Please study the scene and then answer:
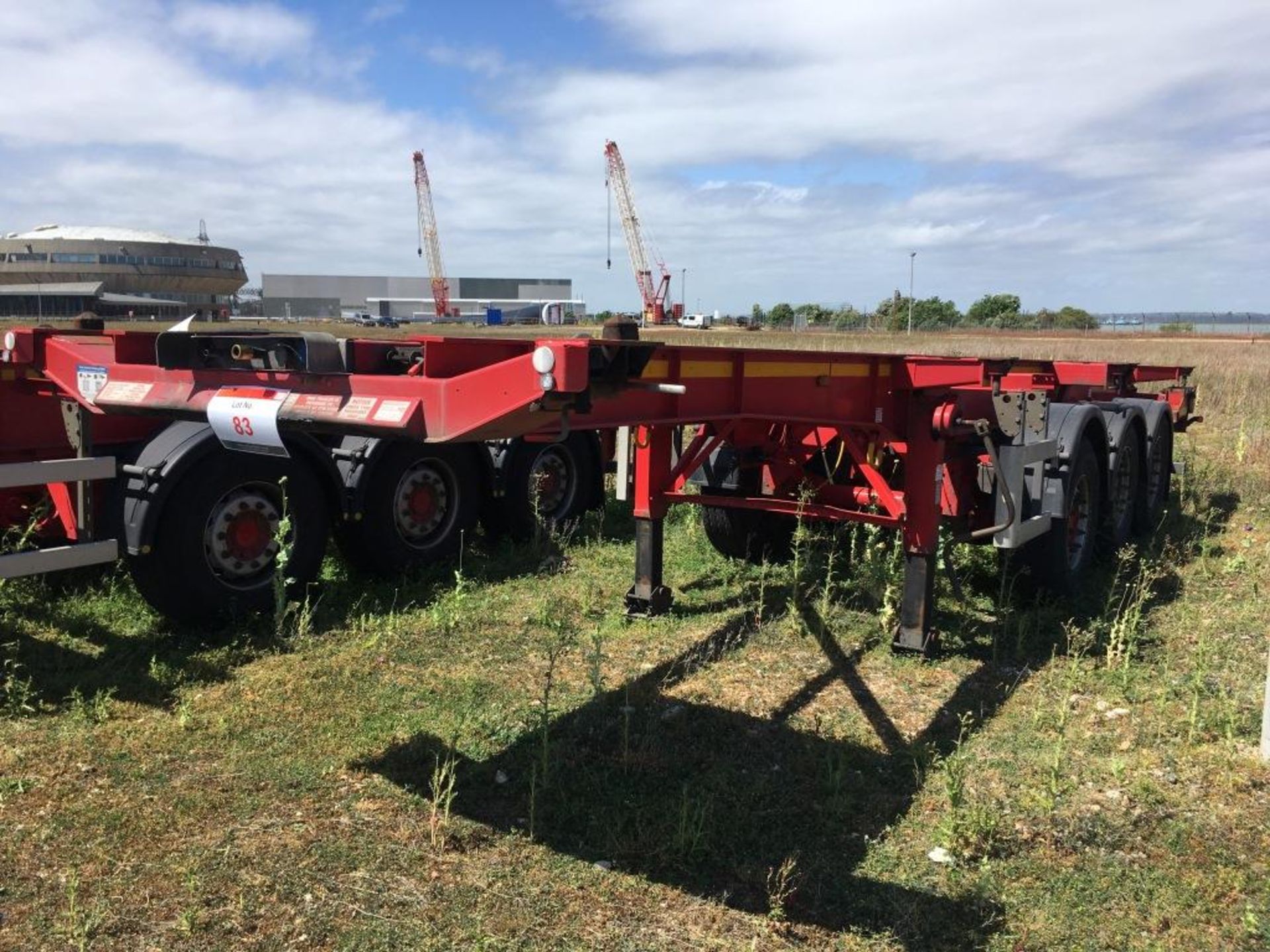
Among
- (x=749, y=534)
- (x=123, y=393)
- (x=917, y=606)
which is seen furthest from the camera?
(x=749, y=534)

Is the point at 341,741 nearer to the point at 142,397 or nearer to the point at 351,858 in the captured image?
the point at 351,858

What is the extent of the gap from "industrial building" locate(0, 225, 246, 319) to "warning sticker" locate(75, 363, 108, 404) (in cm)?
8670

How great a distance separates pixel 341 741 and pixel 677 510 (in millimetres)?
4587

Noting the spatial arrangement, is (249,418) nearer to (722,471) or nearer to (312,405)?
(312,405)

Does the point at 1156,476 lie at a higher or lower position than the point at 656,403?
lower

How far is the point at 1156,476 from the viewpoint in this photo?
8.10m

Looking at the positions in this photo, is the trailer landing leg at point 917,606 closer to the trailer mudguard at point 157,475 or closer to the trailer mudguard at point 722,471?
the trailer mudguard at point 722,471

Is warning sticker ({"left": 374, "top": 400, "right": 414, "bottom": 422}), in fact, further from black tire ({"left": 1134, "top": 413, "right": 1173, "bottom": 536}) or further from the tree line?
the tree line

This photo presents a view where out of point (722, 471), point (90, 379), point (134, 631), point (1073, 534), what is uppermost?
point (90, 379)

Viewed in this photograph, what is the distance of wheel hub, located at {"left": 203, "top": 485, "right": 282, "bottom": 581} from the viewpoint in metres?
5.09

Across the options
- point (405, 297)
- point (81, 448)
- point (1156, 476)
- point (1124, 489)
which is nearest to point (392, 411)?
point (81, 448)

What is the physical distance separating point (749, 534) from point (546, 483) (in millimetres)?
1785

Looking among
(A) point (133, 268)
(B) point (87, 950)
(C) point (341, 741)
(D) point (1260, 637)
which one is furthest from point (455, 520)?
(A) point (133, 268)

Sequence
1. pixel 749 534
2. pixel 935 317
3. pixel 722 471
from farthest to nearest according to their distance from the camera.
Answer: pixel 935 317 → pixel 749 534 → pixel 722 471
